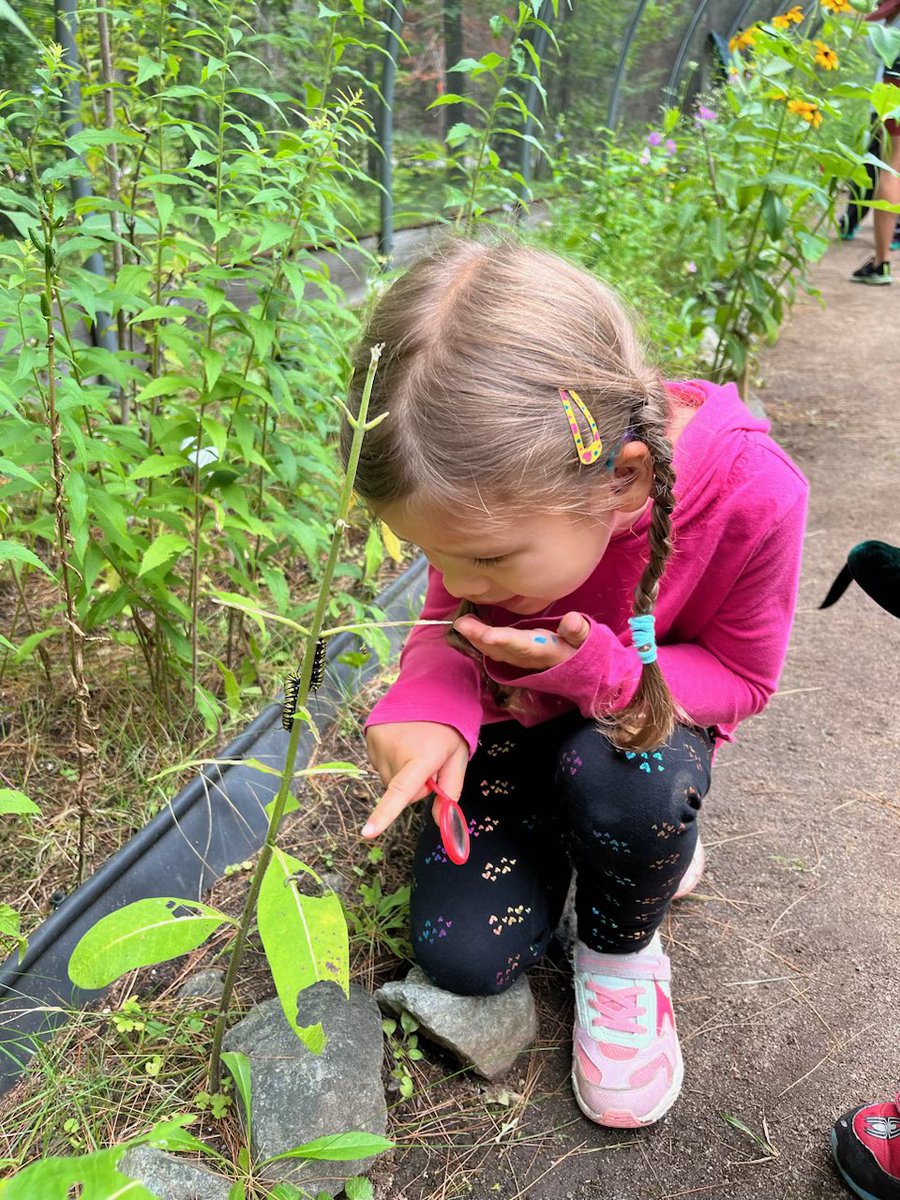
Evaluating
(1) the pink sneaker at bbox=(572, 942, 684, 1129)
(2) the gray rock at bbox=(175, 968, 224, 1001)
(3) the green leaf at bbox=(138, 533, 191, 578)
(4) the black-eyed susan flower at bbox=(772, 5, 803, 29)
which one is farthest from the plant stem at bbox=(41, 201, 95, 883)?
(4) the black-eyed susan flower at bbox=(772, 5, 803, 29)

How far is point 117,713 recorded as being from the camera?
67.8 inches

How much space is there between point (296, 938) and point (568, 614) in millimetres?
544

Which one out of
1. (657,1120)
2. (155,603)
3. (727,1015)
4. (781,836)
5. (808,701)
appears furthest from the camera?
(808,701)

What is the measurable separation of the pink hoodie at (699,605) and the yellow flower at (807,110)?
1879 mm

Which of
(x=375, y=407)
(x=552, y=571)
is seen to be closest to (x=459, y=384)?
(x=375, y=407)

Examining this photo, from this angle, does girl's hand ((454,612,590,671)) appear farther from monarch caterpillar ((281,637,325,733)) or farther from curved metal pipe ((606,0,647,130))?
curved metal pipe ((606,0,647,130))

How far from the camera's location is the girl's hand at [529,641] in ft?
3.74

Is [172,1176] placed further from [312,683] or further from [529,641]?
[529,641]

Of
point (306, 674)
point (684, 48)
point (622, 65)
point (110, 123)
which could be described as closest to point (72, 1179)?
point (306, 674)

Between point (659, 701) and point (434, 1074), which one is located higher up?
point (659, 701)

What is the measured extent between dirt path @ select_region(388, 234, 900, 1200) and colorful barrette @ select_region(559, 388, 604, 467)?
92 centimetres

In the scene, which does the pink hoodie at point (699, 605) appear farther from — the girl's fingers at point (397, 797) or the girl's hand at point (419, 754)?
the girl's fingers at point (397, 797)

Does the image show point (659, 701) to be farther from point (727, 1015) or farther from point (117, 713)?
point (117, 713)

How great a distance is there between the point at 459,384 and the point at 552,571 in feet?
0.81
